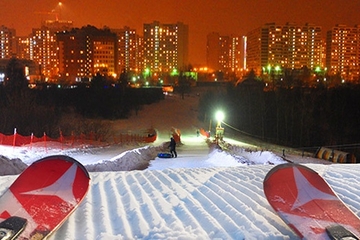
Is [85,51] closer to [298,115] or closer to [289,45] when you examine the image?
[289,45]

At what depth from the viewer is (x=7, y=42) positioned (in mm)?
158000

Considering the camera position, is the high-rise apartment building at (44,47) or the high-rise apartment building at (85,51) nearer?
the high-rise apartment building at (85,51)

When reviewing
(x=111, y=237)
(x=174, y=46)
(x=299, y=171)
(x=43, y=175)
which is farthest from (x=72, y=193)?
(x=174, y=46)

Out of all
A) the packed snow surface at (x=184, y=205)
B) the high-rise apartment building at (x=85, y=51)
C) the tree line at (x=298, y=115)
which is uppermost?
the high-rise apartment building at (x=85, y=51)

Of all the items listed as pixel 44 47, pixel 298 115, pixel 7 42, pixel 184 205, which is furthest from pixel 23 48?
pixel 184 205

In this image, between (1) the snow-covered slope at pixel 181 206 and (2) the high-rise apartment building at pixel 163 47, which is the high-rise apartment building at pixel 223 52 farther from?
(1) the snow-covered slope at pixel 181 206

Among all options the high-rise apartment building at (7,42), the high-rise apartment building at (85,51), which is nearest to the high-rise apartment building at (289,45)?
the high-rise apartment building at (85,51)

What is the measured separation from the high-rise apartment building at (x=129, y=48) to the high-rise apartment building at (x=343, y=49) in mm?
54953

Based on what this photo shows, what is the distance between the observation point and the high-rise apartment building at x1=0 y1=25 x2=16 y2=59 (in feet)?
503

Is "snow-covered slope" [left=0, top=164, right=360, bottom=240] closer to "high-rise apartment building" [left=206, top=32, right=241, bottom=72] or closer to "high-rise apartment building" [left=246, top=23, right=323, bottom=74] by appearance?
"high-rise apartment building" [left=246, top=23, right=323, bottom=74]

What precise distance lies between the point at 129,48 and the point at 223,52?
132 ft

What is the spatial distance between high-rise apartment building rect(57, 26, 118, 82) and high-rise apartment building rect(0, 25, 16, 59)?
54915mm

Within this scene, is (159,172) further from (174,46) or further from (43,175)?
(174,46)

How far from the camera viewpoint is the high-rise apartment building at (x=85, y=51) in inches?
4043
